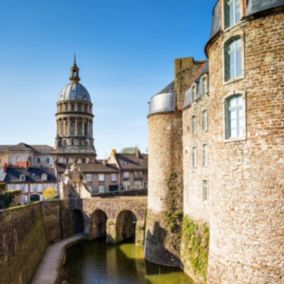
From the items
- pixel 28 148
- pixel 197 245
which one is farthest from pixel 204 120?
pixel 28 148

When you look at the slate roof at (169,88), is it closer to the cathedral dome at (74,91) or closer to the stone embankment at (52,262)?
the stone embankment at (52,262)

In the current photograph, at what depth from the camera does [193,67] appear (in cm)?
2097

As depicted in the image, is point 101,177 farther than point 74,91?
No

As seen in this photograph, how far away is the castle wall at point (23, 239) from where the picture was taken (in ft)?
48.4

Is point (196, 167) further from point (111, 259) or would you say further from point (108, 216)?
point (108, 216)

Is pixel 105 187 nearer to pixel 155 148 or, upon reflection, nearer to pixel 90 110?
pixel 90 110

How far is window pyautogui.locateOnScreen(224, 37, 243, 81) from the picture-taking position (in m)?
9.98

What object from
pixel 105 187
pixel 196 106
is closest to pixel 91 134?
pixel 105 187

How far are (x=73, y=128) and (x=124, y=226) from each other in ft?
114

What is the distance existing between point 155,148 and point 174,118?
246cm

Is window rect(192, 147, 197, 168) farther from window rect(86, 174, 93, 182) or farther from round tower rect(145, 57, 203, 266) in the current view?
window rect(86, 174, 93, 182)

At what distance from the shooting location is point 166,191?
2081 centimetres

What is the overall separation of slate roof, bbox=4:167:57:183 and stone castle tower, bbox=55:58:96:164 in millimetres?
13405

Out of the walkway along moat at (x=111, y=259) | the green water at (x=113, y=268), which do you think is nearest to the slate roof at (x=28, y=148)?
the walkway along moat at (x=111, y=259)
